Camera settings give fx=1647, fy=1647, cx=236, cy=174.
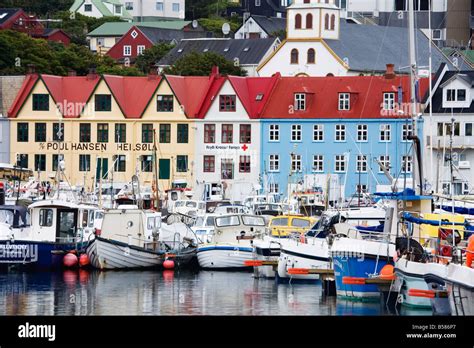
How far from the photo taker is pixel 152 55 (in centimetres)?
15788

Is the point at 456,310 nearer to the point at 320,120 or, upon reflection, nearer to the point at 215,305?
the point at 215,305

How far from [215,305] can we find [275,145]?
52.8m

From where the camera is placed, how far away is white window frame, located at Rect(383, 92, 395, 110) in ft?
320

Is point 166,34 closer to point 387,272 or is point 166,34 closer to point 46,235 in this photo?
point 46,235

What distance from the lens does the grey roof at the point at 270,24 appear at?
177500mm

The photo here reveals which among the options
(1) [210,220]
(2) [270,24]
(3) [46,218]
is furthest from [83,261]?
(2) [270,24]

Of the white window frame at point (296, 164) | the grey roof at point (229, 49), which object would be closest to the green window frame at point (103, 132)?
the white window frame at point (296, 164)

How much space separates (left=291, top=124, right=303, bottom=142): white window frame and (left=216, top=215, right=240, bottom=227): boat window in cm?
3659

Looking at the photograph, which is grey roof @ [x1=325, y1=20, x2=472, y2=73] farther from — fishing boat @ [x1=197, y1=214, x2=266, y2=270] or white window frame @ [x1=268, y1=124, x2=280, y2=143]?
fishing boat @ [x1=197, y1=214, x2=266, y2=270]

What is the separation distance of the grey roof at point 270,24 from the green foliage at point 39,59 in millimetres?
39524

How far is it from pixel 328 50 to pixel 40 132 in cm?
4101

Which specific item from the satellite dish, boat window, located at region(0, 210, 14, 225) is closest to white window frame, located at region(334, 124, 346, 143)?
boat window, located at region(0, 210, 14, 225)

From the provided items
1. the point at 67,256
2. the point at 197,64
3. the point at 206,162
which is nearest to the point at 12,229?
the point at 67,256

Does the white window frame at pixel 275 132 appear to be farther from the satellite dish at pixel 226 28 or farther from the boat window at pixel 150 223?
the satellite dish at pixel 226 28
